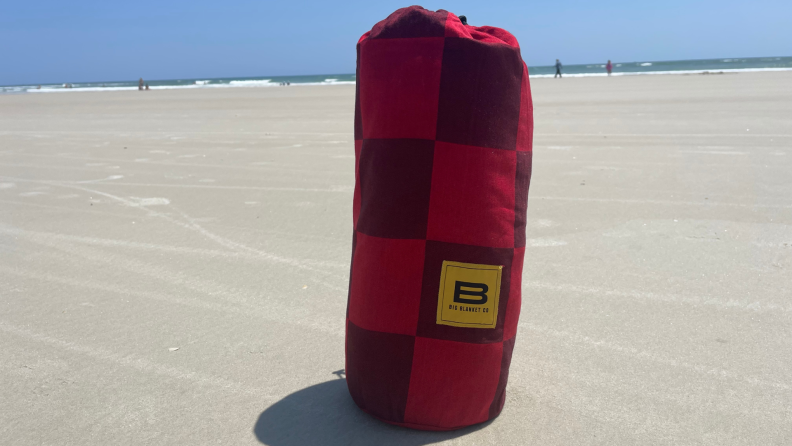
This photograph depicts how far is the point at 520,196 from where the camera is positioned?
7.22 ft

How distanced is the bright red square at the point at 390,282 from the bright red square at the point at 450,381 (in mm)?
110

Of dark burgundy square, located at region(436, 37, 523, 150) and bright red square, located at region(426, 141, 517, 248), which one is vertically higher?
dark burgundy square, located at region(436, 37, 523, 150)

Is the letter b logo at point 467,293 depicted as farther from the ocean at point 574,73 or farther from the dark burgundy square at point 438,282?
the ocean at point 574,73

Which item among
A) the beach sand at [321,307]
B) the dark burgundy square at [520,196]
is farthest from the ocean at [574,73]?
the dark burgundy square at [520,196]

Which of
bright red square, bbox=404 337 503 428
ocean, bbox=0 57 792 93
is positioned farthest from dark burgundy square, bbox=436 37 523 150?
ocean, bbox=0 57 792 93

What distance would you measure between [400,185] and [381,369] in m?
0.67

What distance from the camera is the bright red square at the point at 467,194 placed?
2080 mm

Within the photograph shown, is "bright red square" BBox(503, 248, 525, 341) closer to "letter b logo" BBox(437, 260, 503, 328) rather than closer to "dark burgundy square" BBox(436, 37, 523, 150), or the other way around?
"letter b logo" BBox(437, 260, 503, 328)

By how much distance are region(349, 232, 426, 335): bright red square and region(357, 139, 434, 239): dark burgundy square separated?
5 centimetres

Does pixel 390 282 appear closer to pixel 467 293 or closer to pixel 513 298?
→ pixel 467 293

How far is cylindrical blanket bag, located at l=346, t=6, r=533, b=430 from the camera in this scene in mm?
2059


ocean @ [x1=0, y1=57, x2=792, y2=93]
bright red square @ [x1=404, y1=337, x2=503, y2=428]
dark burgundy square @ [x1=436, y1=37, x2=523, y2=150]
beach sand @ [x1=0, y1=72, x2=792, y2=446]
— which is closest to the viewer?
dark burgundy square @ [x1=436, y1=37, x2=523, y2=150]

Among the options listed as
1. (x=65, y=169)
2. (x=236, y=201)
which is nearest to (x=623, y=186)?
(x=236, y=201)

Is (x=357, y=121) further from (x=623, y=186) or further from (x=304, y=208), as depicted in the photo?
(x=623, y=186)
